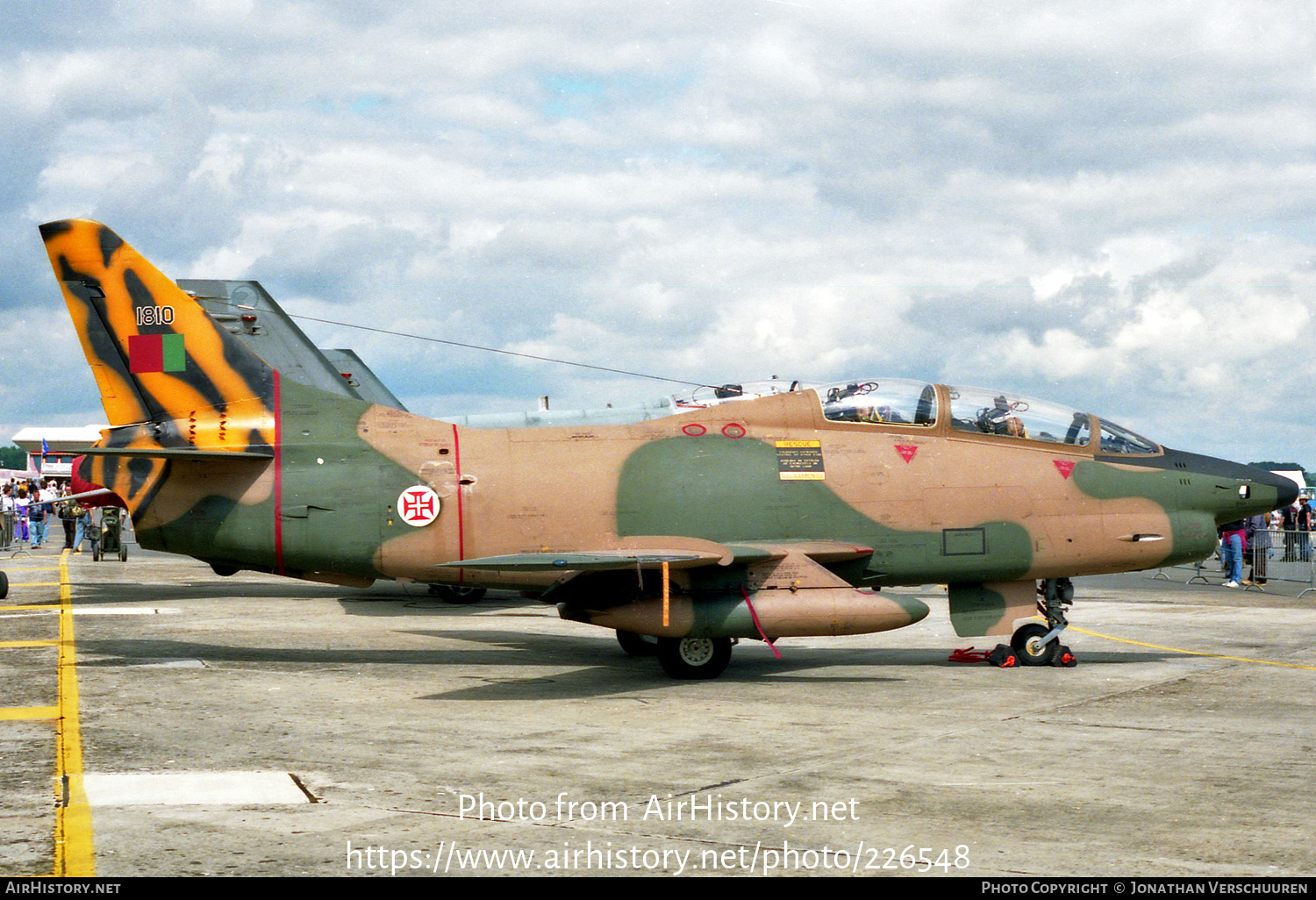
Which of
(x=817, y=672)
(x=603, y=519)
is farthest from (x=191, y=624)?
(x=817, y=672)

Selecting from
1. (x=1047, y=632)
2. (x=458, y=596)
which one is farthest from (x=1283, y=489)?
(x=458, y=596)

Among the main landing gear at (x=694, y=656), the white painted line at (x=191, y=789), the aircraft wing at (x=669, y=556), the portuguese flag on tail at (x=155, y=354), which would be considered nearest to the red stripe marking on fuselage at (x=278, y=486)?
the portuguese flag on tail at (x=155, y=354)

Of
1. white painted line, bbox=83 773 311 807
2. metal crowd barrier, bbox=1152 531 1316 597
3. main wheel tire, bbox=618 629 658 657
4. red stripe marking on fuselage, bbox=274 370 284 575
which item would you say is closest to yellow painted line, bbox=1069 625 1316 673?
main wheel tire, bbox=618 629 658 657

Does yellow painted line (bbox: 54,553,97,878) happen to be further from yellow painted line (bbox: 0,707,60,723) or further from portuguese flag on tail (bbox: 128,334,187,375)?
portuguese flag on tail (bbox: 128,334,187,375)

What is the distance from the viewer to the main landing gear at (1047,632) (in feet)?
42.8

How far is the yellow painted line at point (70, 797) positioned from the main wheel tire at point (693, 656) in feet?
18.6

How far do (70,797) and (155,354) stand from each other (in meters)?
7.52

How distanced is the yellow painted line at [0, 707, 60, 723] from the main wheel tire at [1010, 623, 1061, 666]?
391 inches

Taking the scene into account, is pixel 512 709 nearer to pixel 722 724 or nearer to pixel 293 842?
pixel 722 724

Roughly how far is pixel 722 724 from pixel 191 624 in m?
10.3

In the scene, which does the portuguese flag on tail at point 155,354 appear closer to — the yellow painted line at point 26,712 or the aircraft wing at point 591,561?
the aircraft wing at point 591,561

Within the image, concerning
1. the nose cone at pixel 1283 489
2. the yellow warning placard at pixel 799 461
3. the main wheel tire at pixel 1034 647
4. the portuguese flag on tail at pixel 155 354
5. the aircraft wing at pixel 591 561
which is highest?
the portuguese flag on tail at pixel 155 354

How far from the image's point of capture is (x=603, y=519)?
40.7ft

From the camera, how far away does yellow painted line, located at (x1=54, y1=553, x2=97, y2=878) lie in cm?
547
